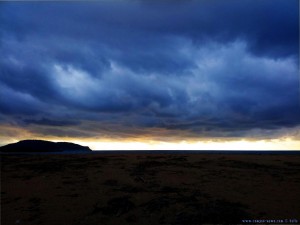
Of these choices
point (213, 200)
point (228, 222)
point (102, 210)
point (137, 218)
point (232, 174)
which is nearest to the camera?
point (228, 222)

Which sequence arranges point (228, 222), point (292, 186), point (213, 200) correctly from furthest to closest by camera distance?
point (292, 186)
point (213, 200)
point (228, 222)

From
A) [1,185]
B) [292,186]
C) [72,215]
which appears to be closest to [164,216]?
[72,215]

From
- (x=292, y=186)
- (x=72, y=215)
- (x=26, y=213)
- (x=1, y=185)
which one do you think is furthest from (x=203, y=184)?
(x=1, y=185)

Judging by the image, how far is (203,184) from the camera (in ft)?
46.1

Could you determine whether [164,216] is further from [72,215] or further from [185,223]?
[72,215]

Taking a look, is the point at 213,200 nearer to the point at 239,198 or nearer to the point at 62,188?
the point at 239,198

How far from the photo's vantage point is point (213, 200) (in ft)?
36.3

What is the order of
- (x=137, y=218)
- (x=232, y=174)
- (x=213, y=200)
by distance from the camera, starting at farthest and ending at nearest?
(x=232, y=174) → (x=213, y=200) → (x=137, y=218)

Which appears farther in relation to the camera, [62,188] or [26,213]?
[62,188]

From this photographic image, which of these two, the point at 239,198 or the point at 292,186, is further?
the point at 292,186

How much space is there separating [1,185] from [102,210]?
29.9 feet

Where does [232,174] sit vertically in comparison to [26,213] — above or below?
above

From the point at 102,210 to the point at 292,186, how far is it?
404 inches

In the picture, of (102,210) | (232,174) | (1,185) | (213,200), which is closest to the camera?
(102,210)
